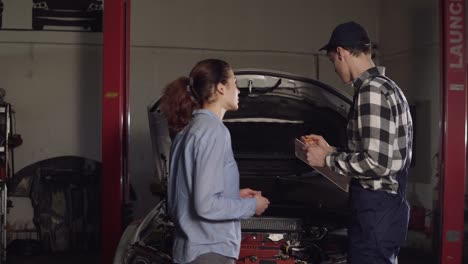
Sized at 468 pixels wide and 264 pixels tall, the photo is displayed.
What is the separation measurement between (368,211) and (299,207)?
33.4 inches

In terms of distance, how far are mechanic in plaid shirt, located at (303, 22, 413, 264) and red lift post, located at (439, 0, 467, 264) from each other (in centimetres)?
177

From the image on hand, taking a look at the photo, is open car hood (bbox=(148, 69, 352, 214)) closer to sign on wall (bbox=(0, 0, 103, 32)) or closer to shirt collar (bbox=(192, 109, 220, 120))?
shirt collar (bbox=(192, 109, 220, 120))

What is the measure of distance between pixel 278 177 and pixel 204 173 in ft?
6.06

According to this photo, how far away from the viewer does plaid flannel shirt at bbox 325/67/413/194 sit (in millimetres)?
1810

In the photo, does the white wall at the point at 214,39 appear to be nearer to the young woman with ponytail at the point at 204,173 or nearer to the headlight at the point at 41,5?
the headlight at the point at 41,5

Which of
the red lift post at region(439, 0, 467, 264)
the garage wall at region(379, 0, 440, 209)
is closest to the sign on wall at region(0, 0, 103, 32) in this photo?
the garage wall at region(379, 0, 440, 209)

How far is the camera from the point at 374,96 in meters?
1.83

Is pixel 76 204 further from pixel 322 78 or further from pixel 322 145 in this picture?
pixel 322 145

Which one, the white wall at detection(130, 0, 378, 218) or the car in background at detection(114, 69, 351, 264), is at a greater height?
the white wall at detection(130, 0, 378, 218)

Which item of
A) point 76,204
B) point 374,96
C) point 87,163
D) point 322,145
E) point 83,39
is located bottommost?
point 76,204

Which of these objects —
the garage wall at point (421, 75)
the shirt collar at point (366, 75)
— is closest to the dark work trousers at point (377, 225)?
the shirt collar at point (366, 75)

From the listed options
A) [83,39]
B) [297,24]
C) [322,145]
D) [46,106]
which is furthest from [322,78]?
[322,145]

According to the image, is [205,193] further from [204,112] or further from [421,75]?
[421,75]

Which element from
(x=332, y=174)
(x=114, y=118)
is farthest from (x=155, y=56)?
(x=332, y=174)
